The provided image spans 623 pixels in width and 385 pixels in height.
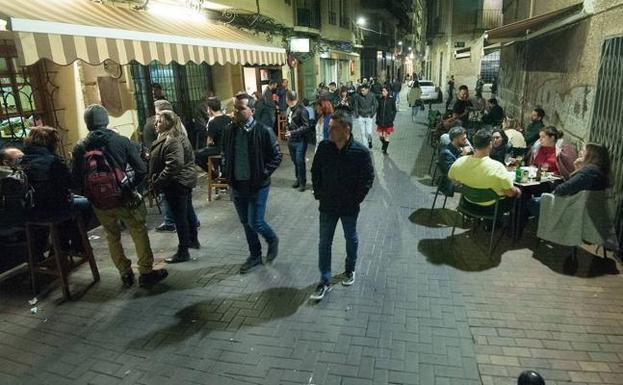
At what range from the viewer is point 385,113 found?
1132cm

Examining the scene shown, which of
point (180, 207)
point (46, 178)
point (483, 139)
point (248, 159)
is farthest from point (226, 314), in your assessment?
point (483, 139)

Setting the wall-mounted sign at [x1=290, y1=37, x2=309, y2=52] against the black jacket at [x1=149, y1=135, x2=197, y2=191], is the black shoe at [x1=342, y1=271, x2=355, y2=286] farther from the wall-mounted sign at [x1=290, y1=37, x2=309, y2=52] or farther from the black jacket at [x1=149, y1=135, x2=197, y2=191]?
the wall-mounted sign at [x1=290, y1=37, x2=309, y2=52]

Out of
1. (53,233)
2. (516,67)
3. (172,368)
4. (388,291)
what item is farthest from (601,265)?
(516,67)

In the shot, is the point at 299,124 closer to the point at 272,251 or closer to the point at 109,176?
the point at 272,251

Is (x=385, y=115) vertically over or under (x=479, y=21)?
under

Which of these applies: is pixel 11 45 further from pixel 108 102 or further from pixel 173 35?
pixel 173 35

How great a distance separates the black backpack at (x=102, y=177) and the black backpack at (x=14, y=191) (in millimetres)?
604

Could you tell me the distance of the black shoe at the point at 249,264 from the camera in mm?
4965

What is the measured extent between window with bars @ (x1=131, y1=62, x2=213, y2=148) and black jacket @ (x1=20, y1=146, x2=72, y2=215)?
14.9 ft

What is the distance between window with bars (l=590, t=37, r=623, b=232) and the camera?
5250 mm

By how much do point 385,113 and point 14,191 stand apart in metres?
9.07

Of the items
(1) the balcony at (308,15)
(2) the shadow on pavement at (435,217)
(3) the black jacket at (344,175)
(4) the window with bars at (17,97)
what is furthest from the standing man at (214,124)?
(1) the balcony at (308,15)

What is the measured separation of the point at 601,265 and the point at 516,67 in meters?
9.38

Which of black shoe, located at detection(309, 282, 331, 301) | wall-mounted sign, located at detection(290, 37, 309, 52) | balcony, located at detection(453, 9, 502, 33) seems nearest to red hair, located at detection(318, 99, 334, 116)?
black shoe, located at detection(309, 282, 331, 301)
